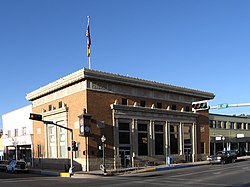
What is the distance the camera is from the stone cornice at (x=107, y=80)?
44.6 metres

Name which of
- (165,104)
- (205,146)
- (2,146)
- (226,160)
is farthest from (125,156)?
(2,146)

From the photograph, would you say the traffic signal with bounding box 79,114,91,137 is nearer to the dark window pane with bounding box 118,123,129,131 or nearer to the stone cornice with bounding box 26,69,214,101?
the stone cornice with bounding box 26,69,214,101

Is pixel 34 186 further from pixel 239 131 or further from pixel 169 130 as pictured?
pixel 239 131

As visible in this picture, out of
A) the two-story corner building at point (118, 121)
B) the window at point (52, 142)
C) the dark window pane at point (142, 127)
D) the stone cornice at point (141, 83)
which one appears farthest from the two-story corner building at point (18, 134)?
the stone cornice at point (141, 83)

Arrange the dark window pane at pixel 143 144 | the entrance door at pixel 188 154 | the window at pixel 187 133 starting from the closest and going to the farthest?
the dark window pane at pixel 143 144
the entrance door at pixel 188 154
the window at pixel 187 133

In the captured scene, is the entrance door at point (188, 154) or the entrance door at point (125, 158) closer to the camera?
the entrance door at point (125, 158)

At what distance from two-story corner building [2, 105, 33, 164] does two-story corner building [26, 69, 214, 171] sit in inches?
166

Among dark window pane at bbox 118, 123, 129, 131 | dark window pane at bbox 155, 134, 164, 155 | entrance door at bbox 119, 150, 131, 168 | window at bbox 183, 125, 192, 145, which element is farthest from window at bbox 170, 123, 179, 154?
dark window pane at bbox 118, 123, 129, 131

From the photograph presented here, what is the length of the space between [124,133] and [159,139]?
703 centimetres

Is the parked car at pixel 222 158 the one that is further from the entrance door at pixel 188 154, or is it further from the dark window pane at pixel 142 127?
the dark window pane at pixel 142 127

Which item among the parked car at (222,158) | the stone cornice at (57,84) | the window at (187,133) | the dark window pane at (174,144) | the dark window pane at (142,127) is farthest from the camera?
the window at (187,133)

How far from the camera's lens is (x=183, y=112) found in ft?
185

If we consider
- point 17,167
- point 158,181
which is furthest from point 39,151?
point 158,181

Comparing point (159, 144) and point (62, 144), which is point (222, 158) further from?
point (62, 144)
